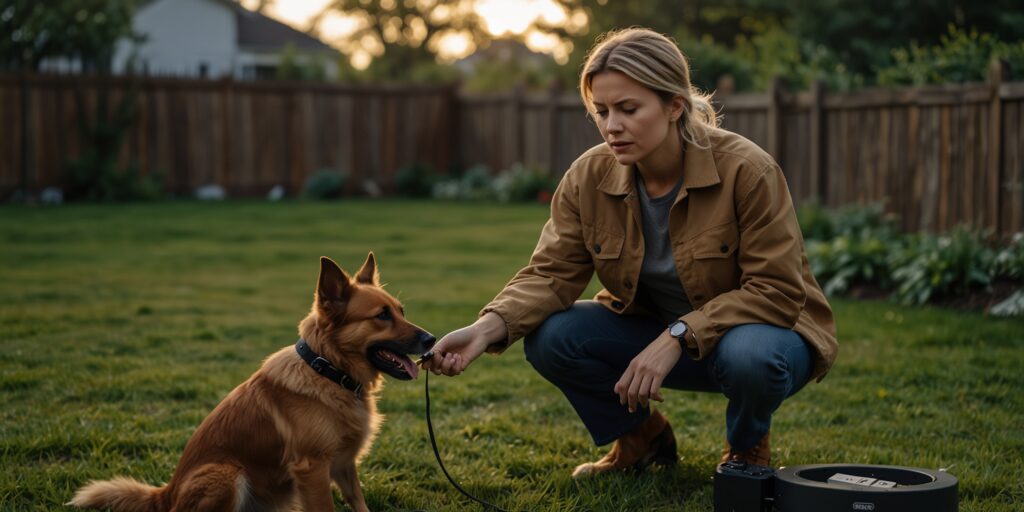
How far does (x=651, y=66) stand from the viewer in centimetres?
362

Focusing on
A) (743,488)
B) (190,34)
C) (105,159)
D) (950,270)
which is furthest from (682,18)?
(743,488)

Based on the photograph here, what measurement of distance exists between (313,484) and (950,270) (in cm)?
611

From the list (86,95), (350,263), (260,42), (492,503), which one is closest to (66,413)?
(492,503)

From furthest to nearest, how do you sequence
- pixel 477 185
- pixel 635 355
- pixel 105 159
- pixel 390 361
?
pixel 477 185, pixel 105 159, pixel 635 355, pixel 390 361

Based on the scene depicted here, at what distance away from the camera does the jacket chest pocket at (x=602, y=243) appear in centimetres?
403

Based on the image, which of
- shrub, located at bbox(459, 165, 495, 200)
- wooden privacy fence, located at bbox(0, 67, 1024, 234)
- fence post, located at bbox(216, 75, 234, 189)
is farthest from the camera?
shrub, located at bbox(459, 165, 495, 200)

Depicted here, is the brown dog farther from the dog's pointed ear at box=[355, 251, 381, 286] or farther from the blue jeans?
the blue jeans

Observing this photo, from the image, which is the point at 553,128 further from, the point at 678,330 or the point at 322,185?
the point at 678,330

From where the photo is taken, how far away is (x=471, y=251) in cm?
1227

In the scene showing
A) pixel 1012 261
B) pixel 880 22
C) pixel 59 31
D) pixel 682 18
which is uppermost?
pixel 682 18

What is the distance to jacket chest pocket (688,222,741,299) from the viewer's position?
3.79 meters

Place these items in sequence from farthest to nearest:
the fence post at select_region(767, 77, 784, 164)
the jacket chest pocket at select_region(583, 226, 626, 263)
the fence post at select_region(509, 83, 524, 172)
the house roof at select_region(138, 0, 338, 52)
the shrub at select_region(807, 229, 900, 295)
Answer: the house roof at select_region(138, 0, 338, 52), the fence post at select_region(509, 83, 524, 172), the fence post at select_region(767, 77, 784, 164), the shrub at select_region(807, 229, 900, 295), the jacket chest pocket at select_region(583, 226, 626, 263)

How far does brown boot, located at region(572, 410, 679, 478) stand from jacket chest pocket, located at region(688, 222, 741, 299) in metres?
0.74

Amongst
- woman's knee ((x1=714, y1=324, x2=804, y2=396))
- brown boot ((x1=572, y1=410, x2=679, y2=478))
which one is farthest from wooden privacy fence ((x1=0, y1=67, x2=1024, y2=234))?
woman's knee ((x1=714, y1=324, x2=804, y2=396))
